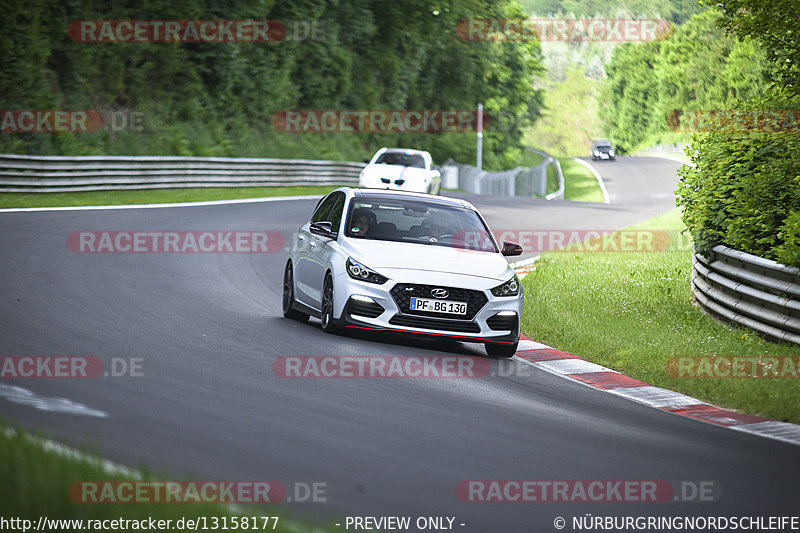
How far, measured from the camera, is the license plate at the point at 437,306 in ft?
37.5

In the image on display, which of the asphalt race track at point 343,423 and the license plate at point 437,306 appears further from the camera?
the license plate at point 437,306

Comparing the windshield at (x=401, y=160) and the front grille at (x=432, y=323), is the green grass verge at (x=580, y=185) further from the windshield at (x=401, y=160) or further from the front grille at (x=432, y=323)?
the front grille at (x=432, y=323)

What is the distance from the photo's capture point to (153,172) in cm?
3588

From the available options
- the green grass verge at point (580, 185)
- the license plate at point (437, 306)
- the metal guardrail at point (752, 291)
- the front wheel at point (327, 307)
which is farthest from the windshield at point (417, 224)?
the green grass verge at point (580, 185)

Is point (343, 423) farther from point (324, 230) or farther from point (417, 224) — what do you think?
point (417, 224)

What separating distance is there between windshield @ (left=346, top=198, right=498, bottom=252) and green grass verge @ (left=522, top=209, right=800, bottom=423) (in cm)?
151

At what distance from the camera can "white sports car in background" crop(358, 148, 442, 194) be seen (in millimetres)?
32719

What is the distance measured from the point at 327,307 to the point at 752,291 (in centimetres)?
499

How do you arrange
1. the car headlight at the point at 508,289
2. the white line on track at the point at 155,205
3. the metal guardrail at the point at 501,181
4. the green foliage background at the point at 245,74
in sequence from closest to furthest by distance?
the car headlight at the point at 508,289
the white line on track at the point at 155,205
the green foliage background at the point at 245,74
the metal guardrail at the point at 501,181

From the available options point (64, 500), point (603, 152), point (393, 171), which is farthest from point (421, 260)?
point (603, 152)

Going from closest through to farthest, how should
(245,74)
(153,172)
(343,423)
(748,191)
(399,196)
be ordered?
1. (343,423)
2. (399,196)
3. (748,191)
4. (153,172)
5. (245,74)

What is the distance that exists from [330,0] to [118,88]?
59.2 ft

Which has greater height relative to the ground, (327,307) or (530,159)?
(327,307)

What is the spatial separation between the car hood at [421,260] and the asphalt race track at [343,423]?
0.83 meters
